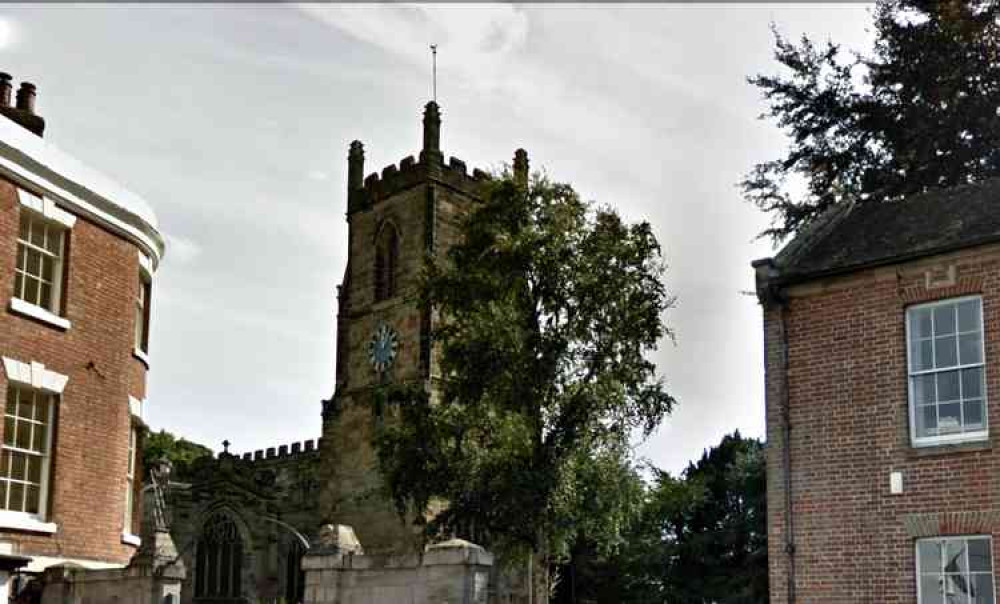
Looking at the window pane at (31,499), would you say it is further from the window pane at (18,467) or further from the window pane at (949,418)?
the window pane at (949,418)

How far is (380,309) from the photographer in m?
59.9

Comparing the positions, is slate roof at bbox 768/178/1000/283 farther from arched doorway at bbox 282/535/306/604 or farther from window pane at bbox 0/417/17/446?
arched doorway at bbox 282/535/306/604

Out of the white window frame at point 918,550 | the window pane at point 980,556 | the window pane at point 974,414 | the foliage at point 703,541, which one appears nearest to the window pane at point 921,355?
the window pane at point 974,414

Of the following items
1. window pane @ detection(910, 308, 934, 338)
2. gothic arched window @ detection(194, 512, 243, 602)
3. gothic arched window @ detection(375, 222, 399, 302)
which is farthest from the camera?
gothic arched window @ detection(375, 222, 399, 302)

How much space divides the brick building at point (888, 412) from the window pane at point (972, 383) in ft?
0.04

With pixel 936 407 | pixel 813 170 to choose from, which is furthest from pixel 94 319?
pixel 813 170

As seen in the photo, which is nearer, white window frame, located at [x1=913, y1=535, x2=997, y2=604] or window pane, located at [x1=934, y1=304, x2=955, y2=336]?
white window frame, located at [x1=913, y1=535, x2=997, y2=604]

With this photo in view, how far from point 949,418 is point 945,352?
923 mm

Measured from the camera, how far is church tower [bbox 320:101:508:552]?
57.1 meters

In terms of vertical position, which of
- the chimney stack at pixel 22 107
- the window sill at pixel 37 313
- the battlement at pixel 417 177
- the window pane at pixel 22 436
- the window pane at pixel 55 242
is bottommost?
the window pane at pixel 22 436

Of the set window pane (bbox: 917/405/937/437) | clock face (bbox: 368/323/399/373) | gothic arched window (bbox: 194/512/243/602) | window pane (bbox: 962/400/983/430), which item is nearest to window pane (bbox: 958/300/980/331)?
window pane (bbox: 962/400/983/430)

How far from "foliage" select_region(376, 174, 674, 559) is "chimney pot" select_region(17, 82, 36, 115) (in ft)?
35.0

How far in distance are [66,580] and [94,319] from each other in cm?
429

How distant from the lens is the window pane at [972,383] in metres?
18.4
